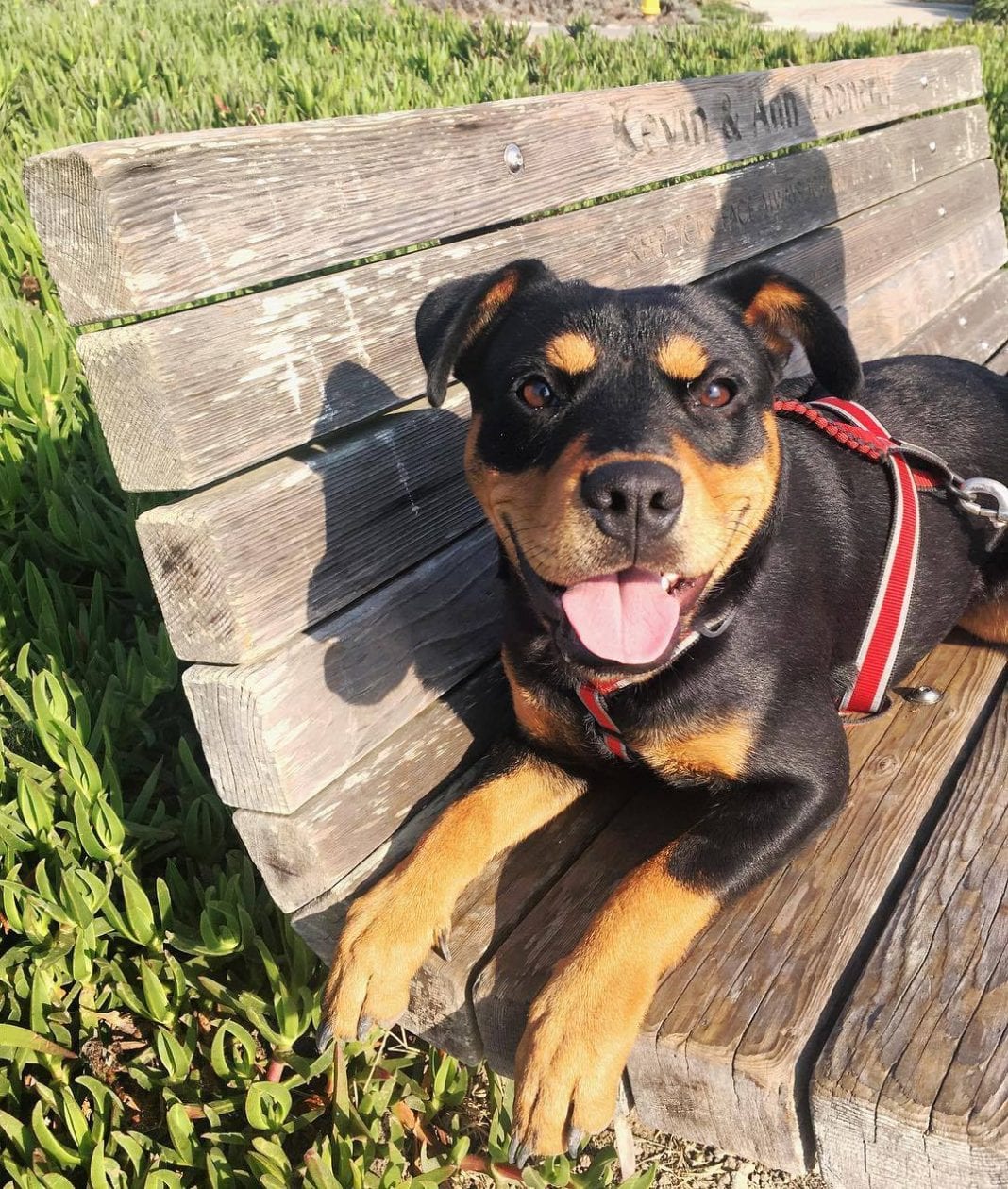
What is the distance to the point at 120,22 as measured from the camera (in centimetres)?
756

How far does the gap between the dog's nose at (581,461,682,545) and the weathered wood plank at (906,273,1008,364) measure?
129 inches

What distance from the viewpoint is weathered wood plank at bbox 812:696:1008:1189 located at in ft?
5.06

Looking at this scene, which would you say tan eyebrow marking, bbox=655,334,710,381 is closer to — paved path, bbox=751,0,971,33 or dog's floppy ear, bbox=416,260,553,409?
dog's floppy ear, bbox=416,260,553,409

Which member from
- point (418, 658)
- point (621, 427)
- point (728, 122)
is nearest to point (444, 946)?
point (418, 658)

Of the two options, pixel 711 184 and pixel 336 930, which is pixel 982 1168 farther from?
pixel 711 184

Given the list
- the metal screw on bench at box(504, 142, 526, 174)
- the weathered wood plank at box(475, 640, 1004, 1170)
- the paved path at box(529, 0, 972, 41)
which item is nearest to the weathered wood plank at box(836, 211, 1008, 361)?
the metal screw on bench at box(504, 142, 526, 174)

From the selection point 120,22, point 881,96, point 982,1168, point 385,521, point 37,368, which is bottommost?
point 982,1168

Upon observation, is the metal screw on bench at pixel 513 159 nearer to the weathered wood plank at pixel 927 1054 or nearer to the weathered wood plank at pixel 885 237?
the weathered wood plank at pixel 885 237

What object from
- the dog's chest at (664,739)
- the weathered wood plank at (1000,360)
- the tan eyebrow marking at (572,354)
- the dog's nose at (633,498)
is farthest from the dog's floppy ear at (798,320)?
the weathered wood plank at (1000,360)

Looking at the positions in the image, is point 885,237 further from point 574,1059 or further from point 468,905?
point 574,1059

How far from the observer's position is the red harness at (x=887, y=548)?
2543 millimetres

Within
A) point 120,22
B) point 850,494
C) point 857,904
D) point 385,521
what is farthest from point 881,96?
point 120,22

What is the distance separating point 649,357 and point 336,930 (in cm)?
141

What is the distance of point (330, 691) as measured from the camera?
7.20 ft
